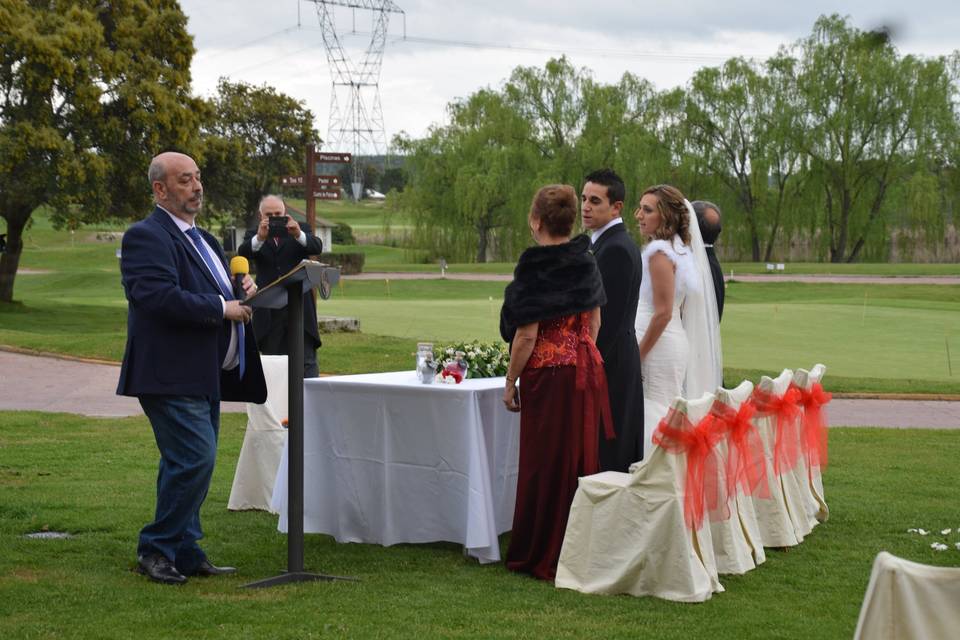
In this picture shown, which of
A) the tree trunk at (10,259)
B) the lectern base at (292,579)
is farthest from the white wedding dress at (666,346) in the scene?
the tree trunk at (10,259)

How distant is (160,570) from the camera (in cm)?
643

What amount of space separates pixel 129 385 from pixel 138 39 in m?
30.0

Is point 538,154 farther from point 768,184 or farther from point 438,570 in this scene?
point 438,570

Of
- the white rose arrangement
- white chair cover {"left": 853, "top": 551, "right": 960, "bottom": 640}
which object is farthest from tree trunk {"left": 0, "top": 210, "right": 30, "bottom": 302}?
white chair cover {"left": 853, "top": 551, "right": 960, "bottom": 640}

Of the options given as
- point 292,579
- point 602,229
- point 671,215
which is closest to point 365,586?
point 292,579

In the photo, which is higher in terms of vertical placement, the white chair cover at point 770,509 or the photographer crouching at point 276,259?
the photographer crouching at point 276,259

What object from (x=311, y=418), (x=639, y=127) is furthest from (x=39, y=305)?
(x=639, y=127)

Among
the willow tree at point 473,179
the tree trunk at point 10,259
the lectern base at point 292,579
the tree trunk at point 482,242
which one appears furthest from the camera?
the tree trunk at point 482,242

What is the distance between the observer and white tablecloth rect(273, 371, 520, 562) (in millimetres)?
7082

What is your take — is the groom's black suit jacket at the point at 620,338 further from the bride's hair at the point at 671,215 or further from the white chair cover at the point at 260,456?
the white chair cover at the point at 260,456

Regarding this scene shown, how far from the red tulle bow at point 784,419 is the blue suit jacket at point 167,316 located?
3363 millimetres

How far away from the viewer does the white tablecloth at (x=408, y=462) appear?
7.08 meters

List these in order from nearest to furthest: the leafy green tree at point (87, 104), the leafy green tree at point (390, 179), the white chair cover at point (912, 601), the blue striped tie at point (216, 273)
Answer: the white chair cover at point (912, 601), the blue striped tie at point (216, 273), the leafy green tree at point (87, 104), the leafy green tree at point (390, 179)

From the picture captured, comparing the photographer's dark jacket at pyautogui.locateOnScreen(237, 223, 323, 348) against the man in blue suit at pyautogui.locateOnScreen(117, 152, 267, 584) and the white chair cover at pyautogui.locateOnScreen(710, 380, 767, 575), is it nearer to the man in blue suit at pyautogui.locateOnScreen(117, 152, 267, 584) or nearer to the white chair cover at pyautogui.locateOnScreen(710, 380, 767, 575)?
the man in blue suit at pyautogui.locateOnScreen(117, 152, 267, 584)
